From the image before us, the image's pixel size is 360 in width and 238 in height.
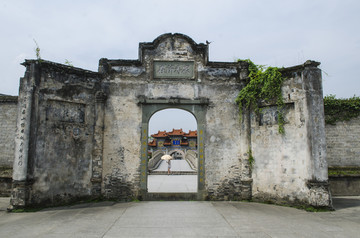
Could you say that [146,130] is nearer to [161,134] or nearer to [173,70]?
[173,70]

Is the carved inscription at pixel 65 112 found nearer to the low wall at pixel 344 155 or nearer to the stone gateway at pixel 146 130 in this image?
→ the stone gateway at pixel 146 130

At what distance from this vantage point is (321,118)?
7.46 metres

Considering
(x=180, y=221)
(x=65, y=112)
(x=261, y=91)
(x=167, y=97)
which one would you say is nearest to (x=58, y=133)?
(x=65, y=112)

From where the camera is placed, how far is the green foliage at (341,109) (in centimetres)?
1018

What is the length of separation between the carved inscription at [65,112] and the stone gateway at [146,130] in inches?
1.2

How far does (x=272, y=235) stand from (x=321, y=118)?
4.13m

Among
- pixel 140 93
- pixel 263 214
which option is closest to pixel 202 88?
pixel 140 93

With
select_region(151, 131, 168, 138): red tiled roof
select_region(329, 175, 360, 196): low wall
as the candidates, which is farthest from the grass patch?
select_region(151, 131, 168, 138): red tiled roof

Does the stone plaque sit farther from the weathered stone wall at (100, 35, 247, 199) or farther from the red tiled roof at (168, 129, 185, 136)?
the red tiled roof at (168, 129, 185, 136)

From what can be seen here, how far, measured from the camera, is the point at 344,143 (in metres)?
10.1

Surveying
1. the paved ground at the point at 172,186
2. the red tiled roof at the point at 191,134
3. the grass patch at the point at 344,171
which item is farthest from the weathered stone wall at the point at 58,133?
the red tiled roof at the point at 191,134

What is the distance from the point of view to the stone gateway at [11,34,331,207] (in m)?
7.44

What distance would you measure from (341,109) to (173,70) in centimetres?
695

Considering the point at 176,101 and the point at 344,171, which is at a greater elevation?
the point at 176,101
